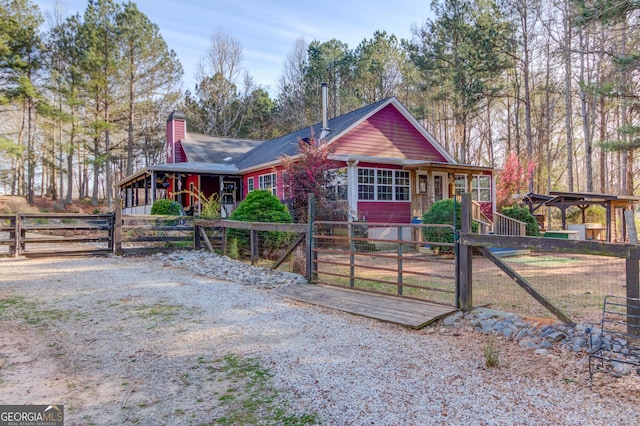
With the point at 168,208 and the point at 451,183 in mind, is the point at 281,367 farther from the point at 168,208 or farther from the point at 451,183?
the point at 168,208

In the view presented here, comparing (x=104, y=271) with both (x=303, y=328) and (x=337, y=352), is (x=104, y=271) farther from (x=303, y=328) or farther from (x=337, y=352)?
(x=337, y=352)

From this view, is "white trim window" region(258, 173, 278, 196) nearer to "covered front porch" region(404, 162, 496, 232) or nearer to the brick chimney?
"covered front porch" region(404, 162, 496, 232)

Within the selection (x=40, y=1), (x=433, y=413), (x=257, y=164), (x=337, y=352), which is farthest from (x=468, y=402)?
(x=40, y=1)

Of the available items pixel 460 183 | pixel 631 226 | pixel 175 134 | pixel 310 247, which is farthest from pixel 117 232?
pixel 175 134

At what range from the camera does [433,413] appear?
271cm

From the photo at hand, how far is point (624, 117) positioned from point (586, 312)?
20114 millimetres

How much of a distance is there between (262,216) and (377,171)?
6.31m

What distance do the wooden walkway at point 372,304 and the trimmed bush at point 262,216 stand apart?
2834 mm

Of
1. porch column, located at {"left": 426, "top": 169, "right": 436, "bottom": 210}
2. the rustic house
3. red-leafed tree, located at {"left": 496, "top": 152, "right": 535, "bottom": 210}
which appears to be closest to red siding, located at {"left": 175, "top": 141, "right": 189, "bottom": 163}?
the rustic house

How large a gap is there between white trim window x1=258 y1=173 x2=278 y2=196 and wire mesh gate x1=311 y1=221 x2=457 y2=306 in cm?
486

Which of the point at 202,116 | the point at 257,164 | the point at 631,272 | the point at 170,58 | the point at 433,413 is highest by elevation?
the point at 170,58

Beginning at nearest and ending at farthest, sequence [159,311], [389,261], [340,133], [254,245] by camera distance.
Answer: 1. [159,311]
2. [254,245]
3. [389,261]
4. [340,133]

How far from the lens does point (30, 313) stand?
5.25 m

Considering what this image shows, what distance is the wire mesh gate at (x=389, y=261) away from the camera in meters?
5.87
